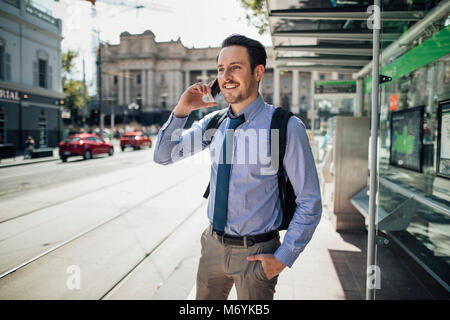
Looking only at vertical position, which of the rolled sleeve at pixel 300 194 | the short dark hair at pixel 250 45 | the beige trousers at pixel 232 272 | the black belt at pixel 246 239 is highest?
the short dark hair at pixel 250 45

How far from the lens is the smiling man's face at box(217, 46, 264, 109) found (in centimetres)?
170

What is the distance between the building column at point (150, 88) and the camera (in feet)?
199

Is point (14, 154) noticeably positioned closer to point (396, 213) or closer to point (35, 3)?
point (35, 3)

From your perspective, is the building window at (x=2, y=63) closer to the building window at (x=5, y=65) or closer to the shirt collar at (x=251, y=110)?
the building window at (x=5, y=65)

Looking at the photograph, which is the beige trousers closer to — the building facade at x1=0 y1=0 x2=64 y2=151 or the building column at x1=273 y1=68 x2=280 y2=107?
the building facade at x1=0 y1=0 x2=64 y2=151

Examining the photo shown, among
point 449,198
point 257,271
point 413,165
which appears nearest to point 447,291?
point 449,198

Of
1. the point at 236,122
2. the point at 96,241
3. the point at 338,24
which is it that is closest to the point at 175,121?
the point at 236,122

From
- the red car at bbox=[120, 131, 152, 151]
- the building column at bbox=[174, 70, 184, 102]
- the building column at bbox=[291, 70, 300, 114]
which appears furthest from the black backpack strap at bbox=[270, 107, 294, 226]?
the building column at bbox=[291, 70, 300, 114]

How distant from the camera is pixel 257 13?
981 cm

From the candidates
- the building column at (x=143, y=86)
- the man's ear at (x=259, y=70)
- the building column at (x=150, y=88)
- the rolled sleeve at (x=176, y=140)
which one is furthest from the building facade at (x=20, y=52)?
the building column at (x=143, y=86)

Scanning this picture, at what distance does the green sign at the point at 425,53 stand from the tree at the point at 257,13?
19.8 ft

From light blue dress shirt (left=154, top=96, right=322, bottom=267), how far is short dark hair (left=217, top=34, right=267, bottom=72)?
0.22m
